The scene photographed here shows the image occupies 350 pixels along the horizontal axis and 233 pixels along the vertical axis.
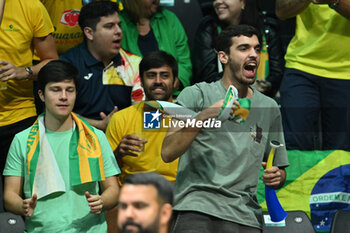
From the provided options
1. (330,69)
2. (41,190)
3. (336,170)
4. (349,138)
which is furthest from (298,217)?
(41,190)

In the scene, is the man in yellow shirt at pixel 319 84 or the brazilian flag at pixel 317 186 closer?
the brazilian flag at pixel 317 186

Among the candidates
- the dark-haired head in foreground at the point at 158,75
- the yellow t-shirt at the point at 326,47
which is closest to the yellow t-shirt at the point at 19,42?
the dark-haired head in foreground at the point at 158,75

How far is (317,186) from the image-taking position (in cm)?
523

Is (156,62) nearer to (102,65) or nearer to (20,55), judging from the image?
(102,65)

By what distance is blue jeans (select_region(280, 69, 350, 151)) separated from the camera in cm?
548

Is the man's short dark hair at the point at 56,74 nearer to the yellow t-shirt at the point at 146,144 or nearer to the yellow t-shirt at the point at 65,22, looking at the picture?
the yellow t-shirt at the point at 146,144

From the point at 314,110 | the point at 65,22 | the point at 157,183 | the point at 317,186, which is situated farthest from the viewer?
the point at 65,22

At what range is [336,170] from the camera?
525 centimetres

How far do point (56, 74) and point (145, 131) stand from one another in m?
0.80

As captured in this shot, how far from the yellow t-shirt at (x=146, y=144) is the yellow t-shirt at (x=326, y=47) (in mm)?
1291

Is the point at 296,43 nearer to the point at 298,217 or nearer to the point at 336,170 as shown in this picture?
the point at 336,170

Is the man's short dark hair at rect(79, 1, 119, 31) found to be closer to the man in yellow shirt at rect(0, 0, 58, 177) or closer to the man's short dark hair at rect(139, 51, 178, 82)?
the man in yellow shirt at rect(0, 0, 58, 177)

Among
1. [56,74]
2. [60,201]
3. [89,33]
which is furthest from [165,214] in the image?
[89,33]

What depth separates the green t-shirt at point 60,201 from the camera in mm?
4242
